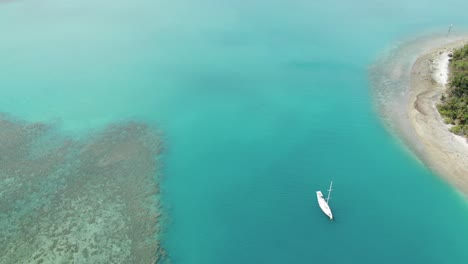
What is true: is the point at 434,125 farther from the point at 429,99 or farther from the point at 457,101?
the point at 429,99

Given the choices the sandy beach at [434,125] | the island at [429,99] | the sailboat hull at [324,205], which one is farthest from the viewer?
the island at [429,99]

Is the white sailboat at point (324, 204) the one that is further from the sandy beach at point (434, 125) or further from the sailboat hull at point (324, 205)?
the sandy beach at point (434, 125)

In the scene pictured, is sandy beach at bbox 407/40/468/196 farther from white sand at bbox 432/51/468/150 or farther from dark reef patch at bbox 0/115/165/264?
dark reef patch at bbox 0/115/165/264

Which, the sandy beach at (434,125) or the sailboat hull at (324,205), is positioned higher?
the sandy beach at (434,125)

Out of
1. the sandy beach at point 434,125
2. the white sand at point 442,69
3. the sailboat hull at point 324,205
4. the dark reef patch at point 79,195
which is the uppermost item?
the white sand at point 442,69

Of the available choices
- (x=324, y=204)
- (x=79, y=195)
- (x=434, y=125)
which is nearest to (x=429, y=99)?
(x=434, y=125)

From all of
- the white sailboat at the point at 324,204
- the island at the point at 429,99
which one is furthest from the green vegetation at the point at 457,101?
the white sailboat at the point at 324,204

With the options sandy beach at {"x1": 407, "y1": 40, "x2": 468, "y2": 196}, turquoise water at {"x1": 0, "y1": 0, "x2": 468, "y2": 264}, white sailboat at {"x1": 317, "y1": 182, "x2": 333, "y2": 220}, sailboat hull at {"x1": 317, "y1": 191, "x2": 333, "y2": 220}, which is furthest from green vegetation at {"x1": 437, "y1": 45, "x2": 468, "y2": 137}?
sailboat hull at {"x1": 317, "y1": 191, "x2": 333, "y2": 220}
